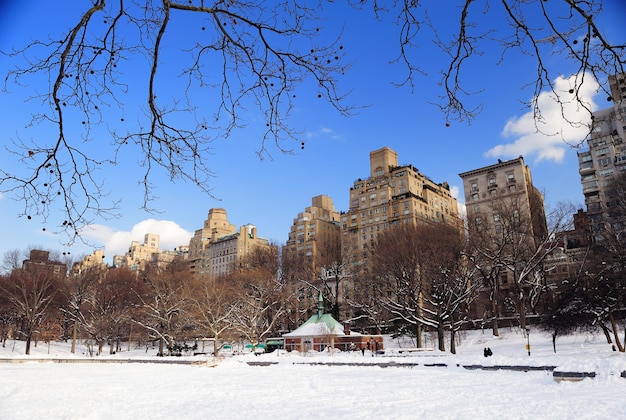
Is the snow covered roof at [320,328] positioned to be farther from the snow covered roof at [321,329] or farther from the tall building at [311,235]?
the tall building at [311,235]

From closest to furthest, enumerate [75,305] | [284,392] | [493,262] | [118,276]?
[284,392] < [493,262] < [75,305] < [118,276]

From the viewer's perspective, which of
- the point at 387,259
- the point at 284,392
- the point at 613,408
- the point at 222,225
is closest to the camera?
the point at 613,408

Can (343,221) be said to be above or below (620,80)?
above

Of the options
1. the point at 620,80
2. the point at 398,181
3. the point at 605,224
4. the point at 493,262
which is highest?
the point at 398,181

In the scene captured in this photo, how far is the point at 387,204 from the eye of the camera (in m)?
98.9

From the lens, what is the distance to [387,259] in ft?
160

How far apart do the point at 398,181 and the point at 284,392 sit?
3635 inches

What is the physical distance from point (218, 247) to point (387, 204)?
65738 millimetres

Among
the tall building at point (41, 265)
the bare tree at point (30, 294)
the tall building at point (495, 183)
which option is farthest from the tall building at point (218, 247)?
the bare tree at point (30, 294)

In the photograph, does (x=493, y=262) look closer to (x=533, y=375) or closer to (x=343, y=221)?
(x=533, y=375)

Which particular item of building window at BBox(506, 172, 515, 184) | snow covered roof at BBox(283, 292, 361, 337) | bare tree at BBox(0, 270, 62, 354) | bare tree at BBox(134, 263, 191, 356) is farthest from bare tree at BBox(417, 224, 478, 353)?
building window at BBox(506, 172, 515, 184)

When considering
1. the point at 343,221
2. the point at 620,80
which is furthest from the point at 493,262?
the point at 343,221

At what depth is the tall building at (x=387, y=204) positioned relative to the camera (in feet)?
316

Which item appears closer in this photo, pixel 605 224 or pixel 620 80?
pixel 620 80
